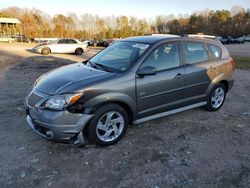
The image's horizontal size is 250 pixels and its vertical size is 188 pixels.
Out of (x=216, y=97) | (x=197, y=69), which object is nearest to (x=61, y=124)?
(x=197, y=69)

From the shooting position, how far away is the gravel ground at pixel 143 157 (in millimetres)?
3140

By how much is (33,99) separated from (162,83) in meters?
2.18

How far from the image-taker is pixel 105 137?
3.96 meters

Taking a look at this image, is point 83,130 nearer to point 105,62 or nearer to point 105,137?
point 105,137

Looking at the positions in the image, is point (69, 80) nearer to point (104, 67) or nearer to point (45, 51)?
point (104, 67)

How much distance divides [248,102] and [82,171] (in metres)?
4.94

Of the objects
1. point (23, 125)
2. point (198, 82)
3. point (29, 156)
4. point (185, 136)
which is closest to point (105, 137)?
point (29, 156)

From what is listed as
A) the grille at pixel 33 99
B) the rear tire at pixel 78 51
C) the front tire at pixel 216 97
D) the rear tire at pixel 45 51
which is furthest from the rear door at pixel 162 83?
the rear tire at pixel 45 51

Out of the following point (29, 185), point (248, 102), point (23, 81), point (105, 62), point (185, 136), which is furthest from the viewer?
point (23, 81)

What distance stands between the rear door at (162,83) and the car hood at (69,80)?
25.7 inches

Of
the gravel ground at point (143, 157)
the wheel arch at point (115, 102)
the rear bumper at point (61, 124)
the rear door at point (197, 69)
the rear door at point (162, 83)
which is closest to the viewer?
the gravel ground at point (143, 157)

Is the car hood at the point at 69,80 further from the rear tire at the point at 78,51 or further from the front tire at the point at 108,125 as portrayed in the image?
the rear tire at the point at 78,51

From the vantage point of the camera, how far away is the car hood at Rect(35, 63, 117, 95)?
3675 millimetres

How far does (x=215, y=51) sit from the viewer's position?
5410 mm
